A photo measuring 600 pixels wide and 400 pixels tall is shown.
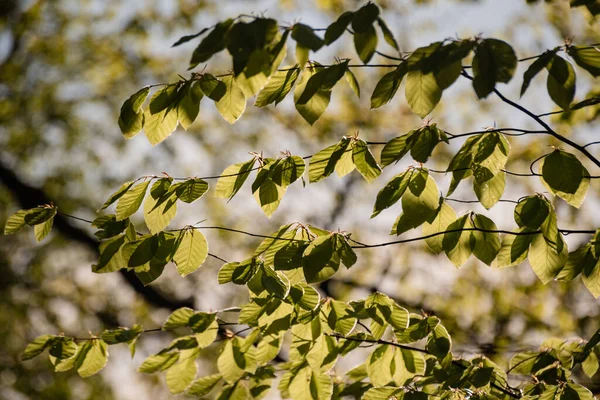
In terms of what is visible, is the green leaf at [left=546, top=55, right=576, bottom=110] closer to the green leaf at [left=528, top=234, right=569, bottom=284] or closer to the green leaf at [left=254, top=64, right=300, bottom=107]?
the green leaf at [left=528, top=234, right=569, bottom=284]

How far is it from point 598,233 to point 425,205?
0.51 metres

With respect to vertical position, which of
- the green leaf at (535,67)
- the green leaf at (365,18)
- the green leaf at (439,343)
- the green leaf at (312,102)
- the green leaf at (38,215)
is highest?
the green leaf at (365,18)

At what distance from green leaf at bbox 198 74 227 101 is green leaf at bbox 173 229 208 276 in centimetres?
42

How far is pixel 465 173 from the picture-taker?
1.63m

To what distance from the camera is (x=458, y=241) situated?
1.77m

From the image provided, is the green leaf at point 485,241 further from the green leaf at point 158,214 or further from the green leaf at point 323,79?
the green leaf at point 158,214

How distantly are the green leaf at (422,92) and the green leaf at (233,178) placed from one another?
0.54m

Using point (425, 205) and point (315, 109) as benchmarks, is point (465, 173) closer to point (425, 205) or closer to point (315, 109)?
point (425, 205)

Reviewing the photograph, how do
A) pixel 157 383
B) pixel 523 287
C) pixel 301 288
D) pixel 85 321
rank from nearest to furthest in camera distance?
pixel 301 288, pixel 523 287, pixel 85 321, pixel 157 383

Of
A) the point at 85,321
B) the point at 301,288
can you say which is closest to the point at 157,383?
the point at 85,321

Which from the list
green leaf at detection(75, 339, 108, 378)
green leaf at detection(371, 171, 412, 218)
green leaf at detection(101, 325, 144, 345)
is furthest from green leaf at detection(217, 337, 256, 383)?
green leaf at detection(371, 171, 412, 218)

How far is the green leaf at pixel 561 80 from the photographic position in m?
1.28

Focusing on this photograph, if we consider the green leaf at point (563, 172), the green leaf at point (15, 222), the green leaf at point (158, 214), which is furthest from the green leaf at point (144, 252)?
the green leaf at point (563, 172)

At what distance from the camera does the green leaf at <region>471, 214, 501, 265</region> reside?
170 cm
